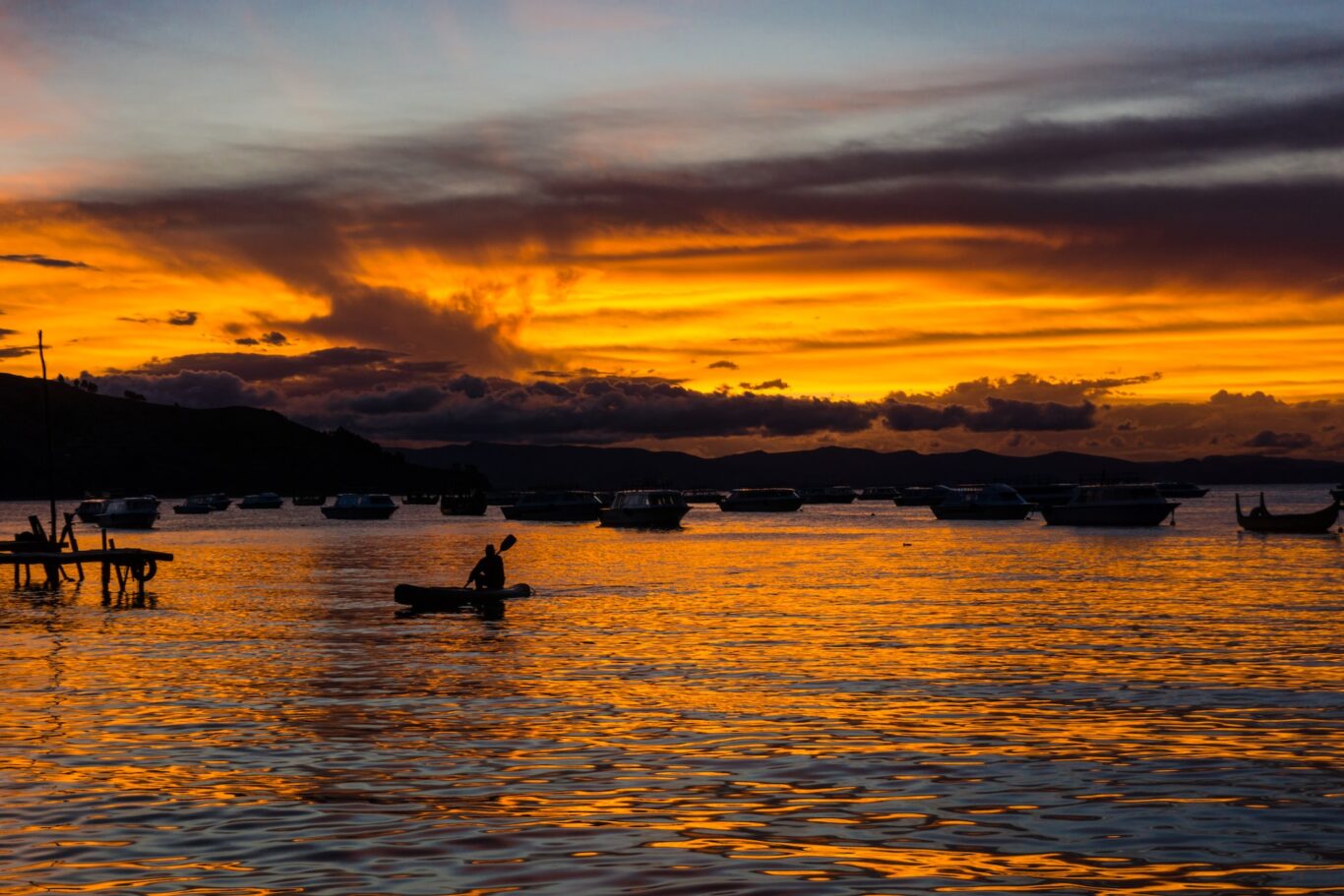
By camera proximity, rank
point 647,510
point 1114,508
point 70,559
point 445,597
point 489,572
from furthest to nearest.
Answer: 1. point 647,510
2. point 1114,508
3. point 70,559
4. point 489,572
5. point 445,597

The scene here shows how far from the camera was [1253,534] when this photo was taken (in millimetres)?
126375

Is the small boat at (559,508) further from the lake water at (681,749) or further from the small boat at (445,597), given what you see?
the lake water at (681,749)

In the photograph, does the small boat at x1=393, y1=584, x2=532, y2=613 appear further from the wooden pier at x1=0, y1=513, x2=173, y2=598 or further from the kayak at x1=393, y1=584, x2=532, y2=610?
the wooden pier at x1=0, y1=513, x2=173, y2=598

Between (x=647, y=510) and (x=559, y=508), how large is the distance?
37.4m

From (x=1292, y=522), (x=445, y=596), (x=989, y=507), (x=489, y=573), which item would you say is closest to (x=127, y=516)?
(x=989, y=507)

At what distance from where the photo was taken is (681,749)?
21.5 m

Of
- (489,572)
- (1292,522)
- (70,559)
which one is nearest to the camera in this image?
(489,572)

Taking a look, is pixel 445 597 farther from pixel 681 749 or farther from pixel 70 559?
pixel 681 749

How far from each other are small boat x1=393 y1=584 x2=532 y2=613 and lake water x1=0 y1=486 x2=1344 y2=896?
1.17m

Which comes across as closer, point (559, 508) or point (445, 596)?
point (445, 596)

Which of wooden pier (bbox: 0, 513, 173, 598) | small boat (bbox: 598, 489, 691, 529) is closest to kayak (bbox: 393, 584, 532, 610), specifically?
wooden pier (bbox: 0, 513, 173, 598)

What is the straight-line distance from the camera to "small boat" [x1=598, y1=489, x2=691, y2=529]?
496 feet

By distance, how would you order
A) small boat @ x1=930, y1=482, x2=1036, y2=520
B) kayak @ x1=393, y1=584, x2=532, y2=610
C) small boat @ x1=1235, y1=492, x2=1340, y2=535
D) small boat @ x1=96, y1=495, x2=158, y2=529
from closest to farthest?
kayak @ x1=393, y1=584, x2=532, y2=610 < small boat @ x1=1235, y1=492, x2=1340, y2=535 < small boat @ x1=930, y1=482, x2=1036, y2=520 < small boat @ x1=96, y1=495, x2=158, y2=529

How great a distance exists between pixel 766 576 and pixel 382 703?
43543 mm
